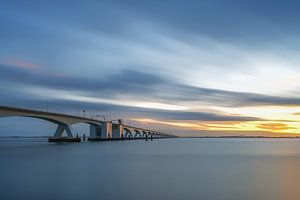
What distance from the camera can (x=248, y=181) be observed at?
28.2 meters

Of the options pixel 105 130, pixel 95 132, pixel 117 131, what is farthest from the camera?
pixel 117 131

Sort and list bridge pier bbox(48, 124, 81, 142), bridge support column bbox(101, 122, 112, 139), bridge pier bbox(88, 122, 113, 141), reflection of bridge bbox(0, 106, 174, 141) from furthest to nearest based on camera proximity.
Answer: bridge support column bbox(101, 122, 112, 139), bridge pier bbox(88, 122, 113, 141), bridge pier bbox(48, 124, 81, 142), reflection of bridge bbox(0, 106, 174, 141)

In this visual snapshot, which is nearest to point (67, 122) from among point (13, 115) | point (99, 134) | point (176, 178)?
point (13, 115)

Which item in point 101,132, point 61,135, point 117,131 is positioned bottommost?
point 61,135

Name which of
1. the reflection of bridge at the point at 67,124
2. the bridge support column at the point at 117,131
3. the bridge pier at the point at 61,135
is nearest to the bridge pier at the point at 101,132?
the reflection of bridge at the point at 67,124

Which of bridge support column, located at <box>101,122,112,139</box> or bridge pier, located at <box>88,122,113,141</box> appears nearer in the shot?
bridge pier, located at <box>88,122,113,141</box>

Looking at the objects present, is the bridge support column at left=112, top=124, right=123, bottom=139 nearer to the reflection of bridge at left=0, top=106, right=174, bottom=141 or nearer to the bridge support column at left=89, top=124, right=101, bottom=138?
the reflection of bridge at left=0, top=106, right=174, bottom=141

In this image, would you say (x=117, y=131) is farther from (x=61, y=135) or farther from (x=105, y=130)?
(x=61, y=135)

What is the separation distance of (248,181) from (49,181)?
13.5 meters

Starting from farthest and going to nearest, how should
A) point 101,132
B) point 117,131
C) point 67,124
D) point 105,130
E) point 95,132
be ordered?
point 117,131 < point 95,132 < point 101,132 < point 105,130 < point 67,124

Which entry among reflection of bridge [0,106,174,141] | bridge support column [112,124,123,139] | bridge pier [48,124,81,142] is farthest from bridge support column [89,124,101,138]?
bridge pier [48,124,81,142]

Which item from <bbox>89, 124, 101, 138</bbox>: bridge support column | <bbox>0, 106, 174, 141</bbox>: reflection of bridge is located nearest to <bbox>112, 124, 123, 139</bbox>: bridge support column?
<bbox>0, 106, 174, 141</bbox>: reflection of bridge

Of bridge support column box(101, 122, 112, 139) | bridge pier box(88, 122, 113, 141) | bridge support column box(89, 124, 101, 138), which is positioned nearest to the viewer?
bridge pier box(88, 122, 113, 141)

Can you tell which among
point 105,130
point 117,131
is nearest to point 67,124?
point 105,130
